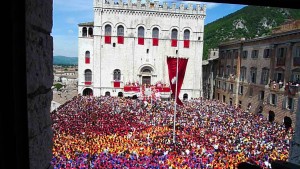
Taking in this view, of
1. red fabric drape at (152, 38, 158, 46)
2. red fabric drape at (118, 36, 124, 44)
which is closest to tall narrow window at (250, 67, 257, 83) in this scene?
red fabric drape at (152, 38, 158, 46)

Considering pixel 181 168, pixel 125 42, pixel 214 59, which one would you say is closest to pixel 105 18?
pixel 125 42

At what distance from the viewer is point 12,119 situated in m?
1.48

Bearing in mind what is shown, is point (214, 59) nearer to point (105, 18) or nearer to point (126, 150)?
point (105, 18)

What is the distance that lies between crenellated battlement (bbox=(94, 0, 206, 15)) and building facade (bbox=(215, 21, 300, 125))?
22.3 feet

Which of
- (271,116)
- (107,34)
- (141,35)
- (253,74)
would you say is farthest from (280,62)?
(107,34)

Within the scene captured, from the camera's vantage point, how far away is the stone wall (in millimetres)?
1679

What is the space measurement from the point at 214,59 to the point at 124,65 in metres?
15.2

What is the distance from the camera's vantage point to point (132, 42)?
121ft

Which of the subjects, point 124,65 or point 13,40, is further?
Result: point 124,65

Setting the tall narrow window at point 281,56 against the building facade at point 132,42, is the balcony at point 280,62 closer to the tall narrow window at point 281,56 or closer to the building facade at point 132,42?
the tall narrow window at point 281,56

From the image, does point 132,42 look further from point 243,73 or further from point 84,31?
point 243,73

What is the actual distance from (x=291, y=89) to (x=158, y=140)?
14.5 metres

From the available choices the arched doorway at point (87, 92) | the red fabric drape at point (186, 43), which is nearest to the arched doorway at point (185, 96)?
the red fabric drape at point (186, 43)

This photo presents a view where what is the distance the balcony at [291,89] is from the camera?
22.6 meters
